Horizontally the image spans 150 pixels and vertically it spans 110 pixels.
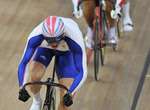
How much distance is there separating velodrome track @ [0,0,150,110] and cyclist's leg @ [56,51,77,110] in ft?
3.16

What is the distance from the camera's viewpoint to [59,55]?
474cm

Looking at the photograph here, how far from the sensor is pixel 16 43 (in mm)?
6629

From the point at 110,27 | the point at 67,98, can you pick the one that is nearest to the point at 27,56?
the point at 67,98

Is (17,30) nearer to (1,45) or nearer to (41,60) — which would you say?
(1,45)

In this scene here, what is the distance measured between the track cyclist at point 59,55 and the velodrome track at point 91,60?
98 cm

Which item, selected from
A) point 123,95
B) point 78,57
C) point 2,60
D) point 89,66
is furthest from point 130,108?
point 2,60

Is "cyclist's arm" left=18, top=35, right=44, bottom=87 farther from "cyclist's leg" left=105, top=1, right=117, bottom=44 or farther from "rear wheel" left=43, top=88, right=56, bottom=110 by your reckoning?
"cyclist's leg" left=105, top=1, right=117, bottom=44

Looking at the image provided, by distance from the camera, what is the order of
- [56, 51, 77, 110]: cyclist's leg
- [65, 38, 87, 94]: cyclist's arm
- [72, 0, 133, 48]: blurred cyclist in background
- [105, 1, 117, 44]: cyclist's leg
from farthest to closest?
[105, 1, 117, 44]: cyclist's leg
[72, 0, 133, 48]: blurred cyclist in background
[56, 51, 77, 110]: cyclist's leg
[65, 38, 87, 94]: cyclist's arm

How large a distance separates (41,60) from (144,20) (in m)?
2.96

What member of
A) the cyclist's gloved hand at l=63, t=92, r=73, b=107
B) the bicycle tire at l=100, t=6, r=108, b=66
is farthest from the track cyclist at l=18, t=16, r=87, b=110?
the bicycle tire at l=100, t=6, r=108, b=66

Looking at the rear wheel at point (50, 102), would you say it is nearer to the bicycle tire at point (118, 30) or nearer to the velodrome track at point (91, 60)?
the velodrome track at point (91, 60)

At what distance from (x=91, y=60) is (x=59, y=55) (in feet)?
5.58

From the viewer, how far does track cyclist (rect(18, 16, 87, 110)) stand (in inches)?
170

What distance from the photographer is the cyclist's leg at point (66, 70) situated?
462cm
